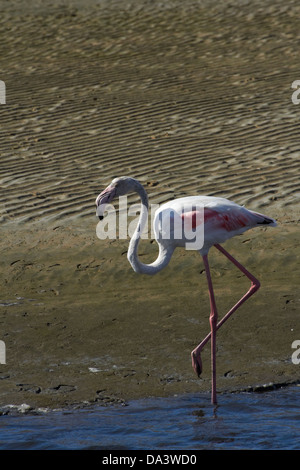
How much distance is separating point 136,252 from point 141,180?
3852 millimetres

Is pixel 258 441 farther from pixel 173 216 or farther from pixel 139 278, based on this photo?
pixel 139 278

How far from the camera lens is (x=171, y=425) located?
18.0 ft

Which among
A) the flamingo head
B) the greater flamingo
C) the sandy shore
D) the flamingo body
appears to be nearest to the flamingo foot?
the greater flamingo

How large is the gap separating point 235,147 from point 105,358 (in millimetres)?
5048

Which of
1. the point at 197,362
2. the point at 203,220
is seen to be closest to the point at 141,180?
the point at 203,220

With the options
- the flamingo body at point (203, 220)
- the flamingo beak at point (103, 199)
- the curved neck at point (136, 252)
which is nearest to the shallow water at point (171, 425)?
the curved neck at point (136, 252)

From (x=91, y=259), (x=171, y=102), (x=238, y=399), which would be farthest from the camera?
(x=171, y=102)

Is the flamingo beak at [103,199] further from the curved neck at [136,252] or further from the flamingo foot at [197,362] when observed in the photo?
the flamingo foot at [197,362]

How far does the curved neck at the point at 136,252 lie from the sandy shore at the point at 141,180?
0.83 metres

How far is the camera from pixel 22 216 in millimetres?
8961

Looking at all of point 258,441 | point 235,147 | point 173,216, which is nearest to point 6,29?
point 235,147

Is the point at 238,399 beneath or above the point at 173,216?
beneath

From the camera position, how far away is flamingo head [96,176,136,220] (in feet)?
19.3

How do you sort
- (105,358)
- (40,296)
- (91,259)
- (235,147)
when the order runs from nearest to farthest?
(105,358) < (40,296) < (91,259) < (235,147)
